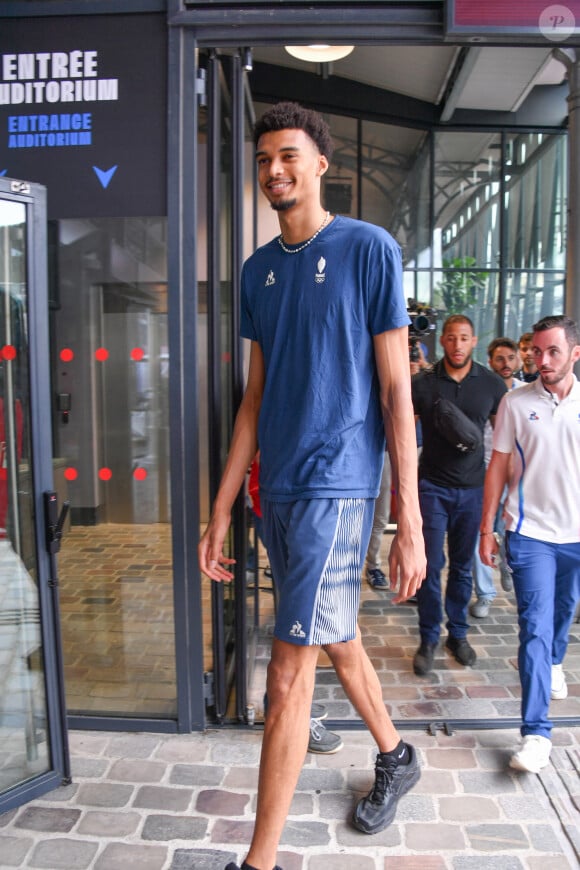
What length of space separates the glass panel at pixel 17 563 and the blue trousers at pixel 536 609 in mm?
1946

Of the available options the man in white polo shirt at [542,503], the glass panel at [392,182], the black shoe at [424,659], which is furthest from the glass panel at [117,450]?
the glass panel at [392,182]

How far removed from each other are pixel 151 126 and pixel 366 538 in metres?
1.92

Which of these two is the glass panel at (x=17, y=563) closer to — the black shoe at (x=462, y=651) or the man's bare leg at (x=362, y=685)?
the man's bare leg at (x=362, y=685)

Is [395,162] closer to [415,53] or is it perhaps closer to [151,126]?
→ [415,53]

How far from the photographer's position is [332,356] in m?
2.37

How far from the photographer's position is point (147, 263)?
3098 mm

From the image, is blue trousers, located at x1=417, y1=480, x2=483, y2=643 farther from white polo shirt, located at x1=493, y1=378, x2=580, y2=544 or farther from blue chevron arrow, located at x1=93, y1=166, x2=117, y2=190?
blue chevron arrow, located at x1=93, y1=166, x2=117, y2=190

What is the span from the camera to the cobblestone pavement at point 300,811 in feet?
8.00

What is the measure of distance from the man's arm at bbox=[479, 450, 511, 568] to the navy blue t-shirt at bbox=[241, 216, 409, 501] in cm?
123

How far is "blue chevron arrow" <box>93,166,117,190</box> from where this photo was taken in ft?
9.95

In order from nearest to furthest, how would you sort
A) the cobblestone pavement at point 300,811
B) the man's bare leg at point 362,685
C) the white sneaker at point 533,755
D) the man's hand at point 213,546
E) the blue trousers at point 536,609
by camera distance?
the cobblestone pavement at point 300,811 → the man's bare leg at point 362,685 → the man's hand at point 213,546 → the white sneaker at point 533,755 → the blue trousers at point 536,609

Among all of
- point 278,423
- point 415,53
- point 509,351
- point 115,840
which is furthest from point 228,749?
point 415,53

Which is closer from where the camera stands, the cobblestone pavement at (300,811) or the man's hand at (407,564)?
the man's hand at (407,564)

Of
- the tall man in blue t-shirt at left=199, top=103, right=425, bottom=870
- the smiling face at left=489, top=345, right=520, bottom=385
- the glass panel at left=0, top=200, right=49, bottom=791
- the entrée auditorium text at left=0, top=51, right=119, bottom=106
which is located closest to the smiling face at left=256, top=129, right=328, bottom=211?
the tall man in blue t-shirt at left=199, top=103, right=425, bottom=870
